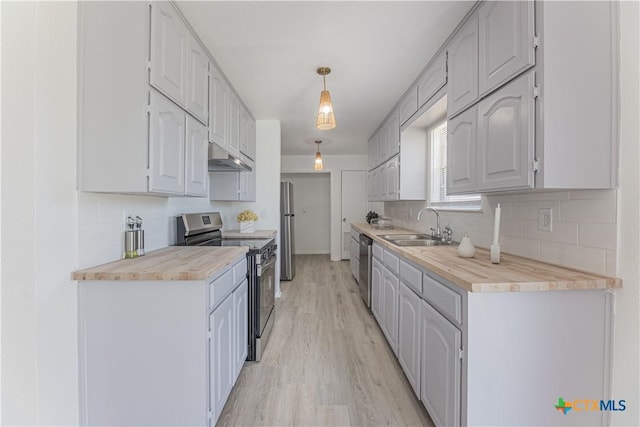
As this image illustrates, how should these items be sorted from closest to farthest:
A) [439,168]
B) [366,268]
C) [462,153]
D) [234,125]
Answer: [462,153]
[234,125]
[439,168]
[366,268]

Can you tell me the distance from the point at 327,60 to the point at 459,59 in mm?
956

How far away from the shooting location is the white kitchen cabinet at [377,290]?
100 inches

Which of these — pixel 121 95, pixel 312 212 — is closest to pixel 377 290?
pixel 121 95

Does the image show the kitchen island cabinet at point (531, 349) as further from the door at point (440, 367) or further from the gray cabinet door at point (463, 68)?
the gray cabinet door at point (463, 68)

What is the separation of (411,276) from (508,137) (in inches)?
37.5

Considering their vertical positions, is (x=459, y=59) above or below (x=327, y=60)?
below

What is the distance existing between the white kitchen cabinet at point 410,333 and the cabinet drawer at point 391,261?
0.15 m

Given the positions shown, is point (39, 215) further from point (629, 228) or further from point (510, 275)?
point (629, 228)

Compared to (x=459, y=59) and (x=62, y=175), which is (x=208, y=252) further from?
(x=459, y=59)

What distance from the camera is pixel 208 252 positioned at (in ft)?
6.02

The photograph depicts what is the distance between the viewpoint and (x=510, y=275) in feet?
3.92

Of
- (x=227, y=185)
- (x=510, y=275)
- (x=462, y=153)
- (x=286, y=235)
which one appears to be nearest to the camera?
(x=510, y=275)

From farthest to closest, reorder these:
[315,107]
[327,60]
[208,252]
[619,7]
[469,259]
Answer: [315,107] < [327,60] < [208,252] < [469,259] < [619,7]

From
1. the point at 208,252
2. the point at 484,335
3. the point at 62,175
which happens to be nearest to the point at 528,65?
the point at 484,335
